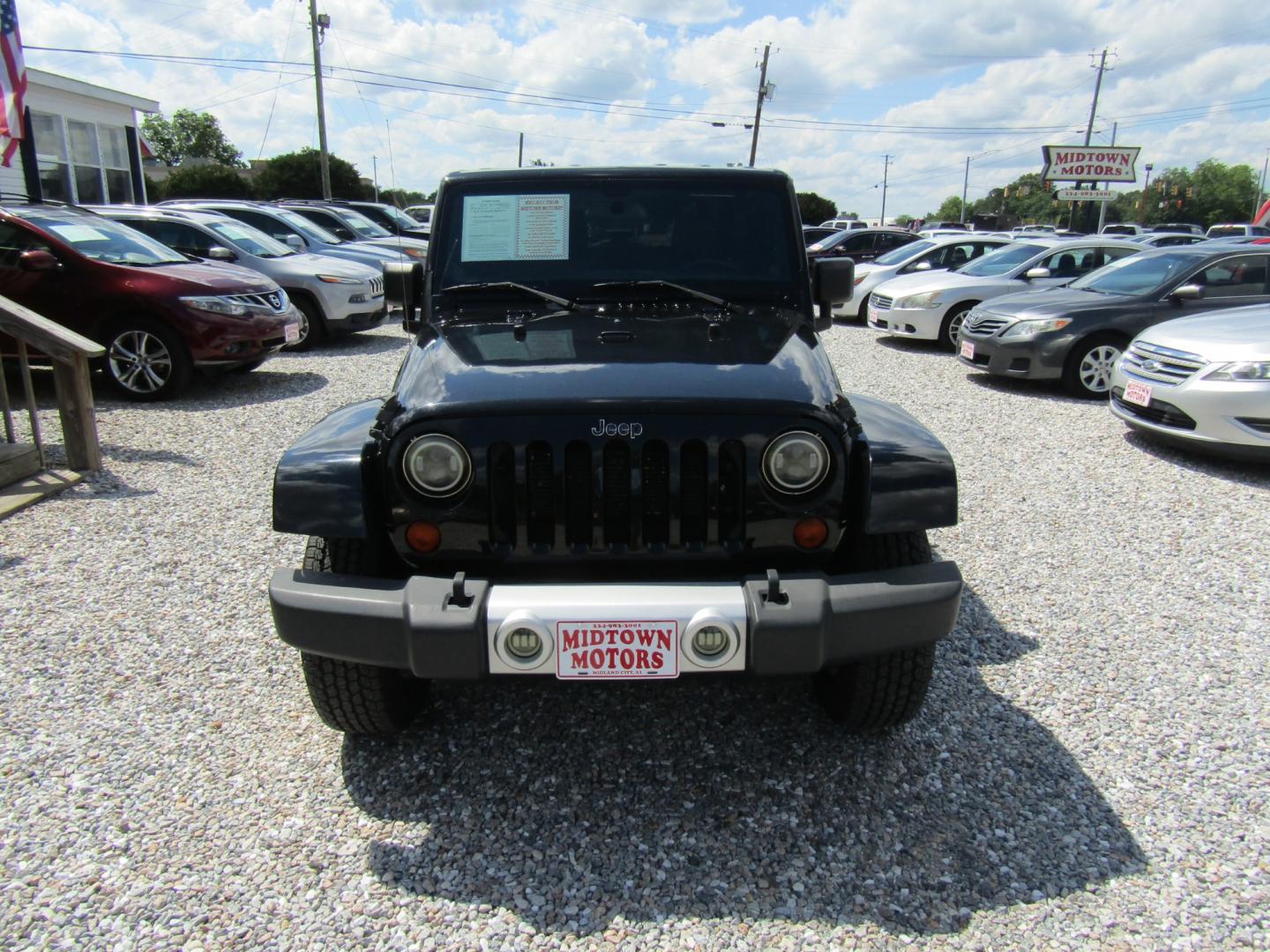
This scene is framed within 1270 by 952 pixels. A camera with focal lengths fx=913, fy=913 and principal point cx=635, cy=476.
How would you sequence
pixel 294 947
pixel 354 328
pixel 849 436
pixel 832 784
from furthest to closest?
pixel 354 328
pixel 832 784
pixel 849 436
pixel 294 947

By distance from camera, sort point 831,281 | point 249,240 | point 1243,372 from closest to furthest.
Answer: point 831,281 < point 1243,372 < point 249,240

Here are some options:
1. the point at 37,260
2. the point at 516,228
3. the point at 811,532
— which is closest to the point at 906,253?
the point at 37,260

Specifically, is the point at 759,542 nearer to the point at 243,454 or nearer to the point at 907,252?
the point at 243,454

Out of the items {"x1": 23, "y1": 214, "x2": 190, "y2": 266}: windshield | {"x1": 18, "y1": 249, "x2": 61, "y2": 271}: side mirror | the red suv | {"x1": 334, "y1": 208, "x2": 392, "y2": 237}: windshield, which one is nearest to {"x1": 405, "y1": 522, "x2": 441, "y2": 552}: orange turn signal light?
the red suv

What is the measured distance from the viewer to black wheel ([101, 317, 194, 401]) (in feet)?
26.6

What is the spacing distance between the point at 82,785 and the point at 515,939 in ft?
4.96

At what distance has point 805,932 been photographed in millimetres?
2221

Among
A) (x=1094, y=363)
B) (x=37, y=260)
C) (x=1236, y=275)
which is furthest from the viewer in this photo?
(x=1094, y=363)

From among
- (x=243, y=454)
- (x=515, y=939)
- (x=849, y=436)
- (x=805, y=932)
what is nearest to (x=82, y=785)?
(x=515, y=939)

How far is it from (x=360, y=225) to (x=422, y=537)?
16.8 metres

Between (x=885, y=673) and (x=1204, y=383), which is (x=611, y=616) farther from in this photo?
(x=1204, y=383)

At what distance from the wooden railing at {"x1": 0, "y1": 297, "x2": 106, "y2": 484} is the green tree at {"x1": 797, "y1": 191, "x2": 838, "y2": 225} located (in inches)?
1910

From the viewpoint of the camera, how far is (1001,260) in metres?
12.5

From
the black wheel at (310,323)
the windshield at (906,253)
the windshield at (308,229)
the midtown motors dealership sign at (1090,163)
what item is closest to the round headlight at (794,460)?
the black wheel at (310,323)
